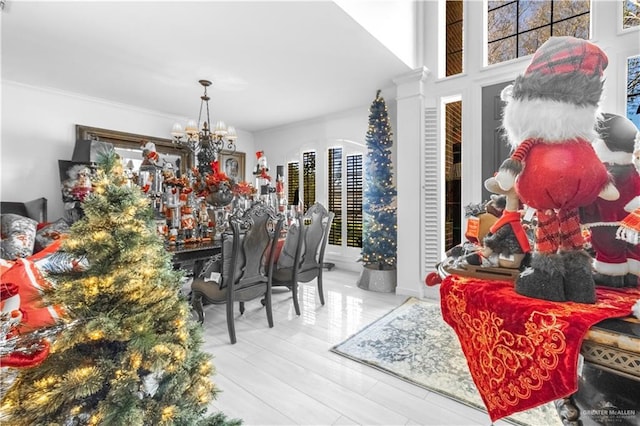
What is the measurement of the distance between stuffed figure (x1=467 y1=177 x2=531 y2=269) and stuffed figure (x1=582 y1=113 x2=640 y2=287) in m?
0.16

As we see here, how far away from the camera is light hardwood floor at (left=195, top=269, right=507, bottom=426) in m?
1.54

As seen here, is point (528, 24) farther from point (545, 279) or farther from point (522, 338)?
point (522, 338)

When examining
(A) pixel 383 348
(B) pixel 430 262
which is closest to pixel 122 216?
(A) pixel 383 348

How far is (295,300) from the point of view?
2.95 metres

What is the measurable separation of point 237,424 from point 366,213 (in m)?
3.30

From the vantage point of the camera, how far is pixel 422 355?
2139 mm

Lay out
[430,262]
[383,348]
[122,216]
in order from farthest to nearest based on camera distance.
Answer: [430,262], [383,348], [122,216]

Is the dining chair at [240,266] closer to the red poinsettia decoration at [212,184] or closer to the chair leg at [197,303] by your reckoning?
the chair leg at [197,303]

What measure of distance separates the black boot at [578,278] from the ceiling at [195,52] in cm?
243

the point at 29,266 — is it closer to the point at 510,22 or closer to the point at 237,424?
the point at 237,424

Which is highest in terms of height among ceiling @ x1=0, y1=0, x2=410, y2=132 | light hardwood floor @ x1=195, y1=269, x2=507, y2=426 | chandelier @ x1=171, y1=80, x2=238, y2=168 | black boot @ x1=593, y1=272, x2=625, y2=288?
ceiling @ x1=0, y1=0, x2=410, y2=132

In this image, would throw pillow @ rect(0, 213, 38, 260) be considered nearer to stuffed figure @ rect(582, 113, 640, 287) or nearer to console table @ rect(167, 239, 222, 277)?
console table @ rect(167, 239, 222, 277)

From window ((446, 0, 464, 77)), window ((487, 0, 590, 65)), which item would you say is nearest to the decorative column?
window ((446, 0, 464, 77))

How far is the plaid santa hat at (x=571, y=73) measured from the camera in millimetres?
657
